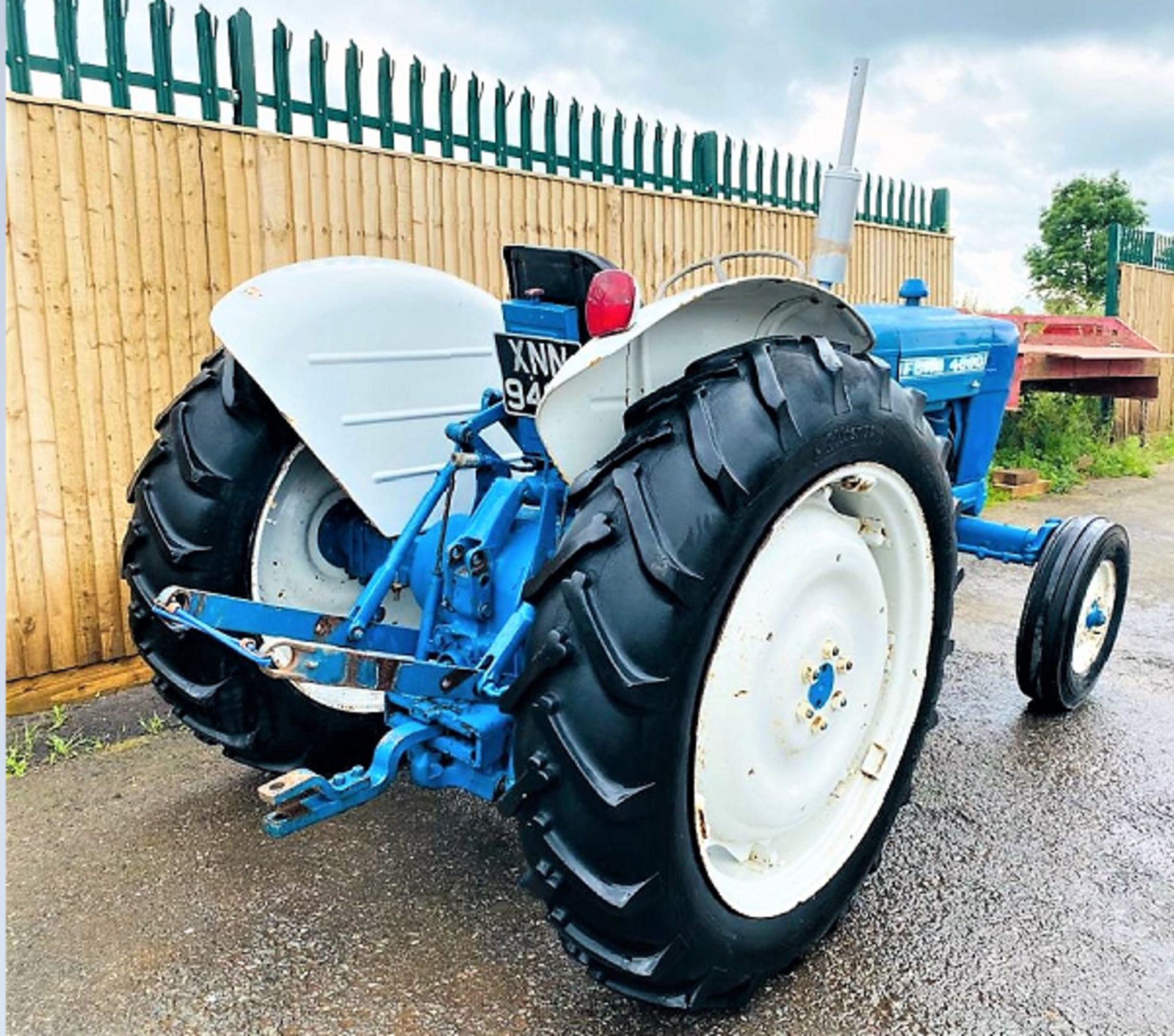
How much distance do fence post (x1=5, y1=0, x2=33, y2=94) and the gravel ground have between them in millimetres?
2261

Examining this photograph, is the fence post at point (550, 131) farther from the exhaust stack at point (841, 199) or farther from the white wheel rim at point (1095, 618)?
the white wheel rim at point (1095, 618)

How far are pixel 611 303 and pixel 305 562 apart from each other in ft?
4.16

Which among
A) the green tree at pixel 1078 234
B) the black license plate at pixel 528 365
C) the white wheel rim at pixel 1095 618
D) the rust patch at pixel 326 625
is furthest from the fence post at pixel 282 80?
the green tree at pixel 1078 234

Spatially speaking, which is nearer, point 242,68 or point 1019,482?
point 242,68

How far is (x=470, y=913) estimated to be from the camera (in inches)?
95.6

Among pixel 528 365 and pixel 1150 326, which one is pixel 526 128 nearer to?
pixel 528 365

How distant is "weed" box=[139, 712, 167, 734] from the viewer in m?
3.56

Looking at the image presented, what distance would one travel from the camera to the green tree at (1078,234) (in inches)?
889

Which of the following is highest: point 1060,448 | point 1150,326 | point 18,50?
point 18,50

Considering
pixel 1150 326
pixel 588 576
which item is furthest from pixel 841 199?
pixel 1150 326

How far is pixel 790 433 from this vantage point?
1822 mm

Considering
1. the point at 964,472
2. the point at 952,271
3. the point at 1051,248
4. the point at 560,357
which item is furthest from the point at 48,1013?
the point at 1051,248

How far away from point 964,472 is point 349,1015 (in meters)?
3.46

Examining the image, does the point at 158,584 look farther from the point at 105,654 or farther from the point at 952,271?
the point at 952,271
